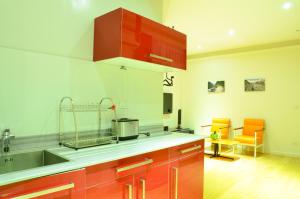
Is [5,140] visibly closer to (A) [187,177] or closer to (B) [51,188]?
(B) [51,188]

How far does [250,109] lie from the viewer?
601 cm

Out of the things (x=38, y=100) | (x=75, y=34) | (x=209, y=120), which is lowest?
(x=209, y=120)

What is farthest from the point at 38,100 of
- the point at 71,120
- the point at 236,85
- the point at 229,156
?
the point at 236,85

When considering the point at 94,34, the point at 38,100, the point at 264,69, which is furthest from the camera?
the point at 264,69

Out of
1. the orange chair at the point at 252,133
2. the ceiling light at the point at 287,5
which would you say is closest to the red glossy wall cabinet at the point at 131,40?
the ceiling light at the point at 287,5

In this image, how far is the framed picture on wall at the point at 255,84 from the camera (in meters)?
5.82

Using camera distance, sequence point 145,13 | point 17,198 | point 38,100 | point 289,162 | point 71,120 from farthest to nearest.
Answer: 1. point 289,162
2. point 145,13
3. point 71,120
4. point 38,100
5. point 17,198

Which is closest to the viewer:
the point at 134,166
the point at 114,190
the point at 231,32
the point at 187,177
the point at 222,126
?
the point at 114,190

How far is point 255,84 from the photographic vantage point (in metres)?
5.93

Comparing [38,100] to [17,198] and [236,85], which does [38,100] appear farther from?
[236,85]

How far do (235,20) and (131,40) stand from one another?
292 cm

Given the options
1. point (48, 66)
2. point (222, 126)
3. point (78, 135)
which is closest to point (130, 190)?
point (78, 135)

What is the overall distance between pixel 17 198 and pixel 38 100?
94cm

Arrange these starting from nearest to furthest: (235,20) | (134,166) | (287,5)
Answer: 1. (134,166)
2. (287,5)
3. (235,20)
